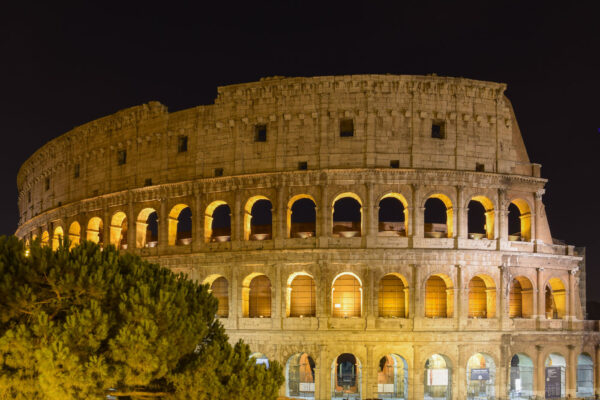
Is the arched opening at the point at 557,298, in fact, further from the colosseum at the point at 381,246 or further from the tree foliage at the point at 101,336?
the tree foliage at the point at 101,336

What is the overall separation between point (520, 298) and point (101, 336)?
24103 mm

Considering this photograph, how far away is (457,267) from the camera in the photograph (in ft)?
97.1

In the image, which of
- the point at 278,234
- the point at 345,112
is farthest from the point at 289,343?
the point at 345,112

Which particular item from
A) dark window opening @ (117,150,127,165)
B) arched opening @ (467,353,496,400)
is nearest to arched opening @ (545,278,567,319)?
arched opening @ (467,353,496,400)

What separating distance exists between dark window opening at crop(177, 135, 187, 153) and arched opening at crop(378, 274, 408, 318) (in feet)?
40.4

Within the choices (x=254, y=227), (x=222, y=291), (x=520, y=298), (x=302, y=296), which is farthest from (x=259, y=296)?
(x=520, y=298)

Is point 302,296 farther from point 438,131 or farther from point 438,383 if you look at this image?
point 438,131

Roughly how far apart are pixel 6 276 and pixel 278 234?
56.3ft

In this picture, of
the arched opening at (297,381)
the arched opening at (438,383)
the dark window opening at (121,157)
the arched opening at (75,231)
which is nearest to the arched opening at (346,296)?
the arched opening at (297,381)

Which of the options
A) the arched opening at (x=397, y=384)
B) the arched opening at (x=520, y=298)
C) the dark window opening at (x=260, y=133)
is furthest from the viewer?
the dark window opening at (x=260, y=133)

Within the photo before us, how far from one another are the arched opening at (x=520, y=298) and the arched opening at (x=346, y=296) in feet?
24.5

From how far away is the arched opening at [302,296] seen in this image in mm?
30828

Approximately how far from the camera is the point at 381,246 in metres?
29.5

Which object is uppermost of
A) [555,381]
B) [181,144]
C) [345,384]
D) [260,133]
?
[260,133]
